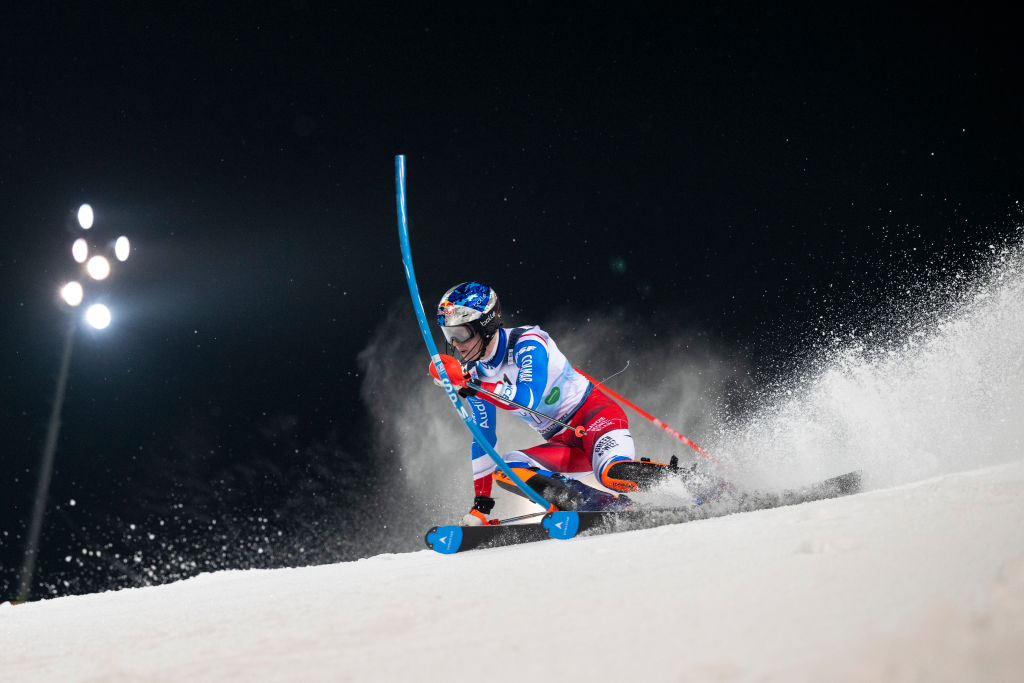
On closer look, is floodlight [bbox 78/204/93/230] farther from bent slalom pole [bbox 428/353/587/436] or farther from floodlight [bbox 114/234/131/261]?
bent slalom pole [bbox 428/353/587/436]

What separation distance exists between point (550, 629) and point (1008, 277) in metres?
5.33

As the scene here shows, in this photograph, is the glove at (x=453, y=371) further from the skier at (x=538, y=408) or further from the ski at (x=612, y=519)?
the ski at (x=612, y=519)

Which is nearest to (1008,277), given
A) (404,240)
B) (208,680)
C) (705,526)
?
(705,526)

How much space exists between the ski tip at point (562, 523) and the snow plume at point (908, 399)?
1534mm

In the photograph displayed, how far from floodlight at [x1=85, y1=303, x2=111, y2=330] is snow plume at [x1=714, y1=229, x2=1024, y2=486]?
5387 millimetres

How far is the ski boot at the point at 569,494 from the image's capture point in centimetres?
409

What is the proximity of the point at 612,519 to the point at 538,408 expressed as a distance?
0.92 metres

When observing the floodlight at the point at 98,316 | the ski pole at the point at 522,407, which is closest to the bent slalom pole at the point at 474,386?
the ski pole at the point at 522,407

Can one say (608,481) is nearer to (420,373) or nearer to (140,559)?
(420,373)

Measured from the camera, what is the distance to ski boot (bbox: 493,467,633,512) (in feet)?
13.4

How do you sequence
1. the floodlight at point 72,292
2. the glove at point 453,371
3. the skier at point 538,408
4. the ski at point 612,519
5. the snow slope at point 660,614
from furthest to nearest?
the floodlight at point 72,292 → the skier at point 538,408 → the glove at point 453,371 → the ski at point 612,519 → the snow slope at point 660,614

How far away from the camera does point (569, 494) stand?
4125 millimetres

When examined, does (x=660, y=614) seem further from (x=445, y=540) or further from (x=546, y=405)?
(x=546, y=405)

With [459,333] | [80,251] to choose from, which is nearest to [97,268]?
[80,251]
